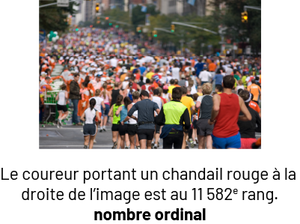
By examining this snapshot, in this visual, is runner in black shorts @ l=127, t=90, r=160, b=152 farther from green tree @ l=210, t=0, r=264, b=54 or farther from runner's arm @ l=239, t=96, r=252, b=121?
green tree @ l=210, t=0, r=264, b=54

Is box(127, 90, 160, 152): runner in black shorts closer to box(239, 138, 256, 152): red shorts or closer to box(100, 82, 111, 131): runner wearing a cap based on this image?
box(239, 138, 256, 152): red shorts

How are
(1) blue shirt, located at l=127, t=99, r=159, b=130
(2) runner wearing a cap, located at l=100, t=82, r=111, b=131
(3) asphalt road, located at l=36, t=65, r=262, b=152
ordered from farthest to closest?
(2) runner wearing a cap, located at l=100, t=82, r=111, b=131
(3) asphalt road, located at l=36, t=65, r=262, b=152
(1) blue shirt, located at l=127, t=99, r=159, b=130

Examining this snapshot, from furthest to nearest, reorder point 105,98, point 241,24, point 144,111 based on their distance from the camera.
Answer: point 241,24, point 105,98, point 144,111

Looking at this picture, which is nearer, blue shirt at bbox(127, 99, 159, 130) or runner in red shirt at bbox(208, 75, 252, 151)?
runner in red shirt at bbox(208, 75, 252, 151)

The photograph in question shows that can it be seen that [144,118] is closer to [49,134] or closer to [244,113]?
[244,113]

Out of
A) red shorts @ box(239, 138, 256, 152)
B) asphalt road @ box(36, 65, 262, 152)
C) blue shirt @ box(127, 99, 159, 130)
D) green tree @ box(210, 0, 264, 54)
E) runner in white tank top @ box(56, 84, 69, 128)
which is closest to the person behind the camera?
red shorts @ box(239, 138, 256, 152)

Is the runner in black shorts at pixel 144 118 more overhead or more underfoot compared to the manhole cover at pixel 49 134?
more overhead

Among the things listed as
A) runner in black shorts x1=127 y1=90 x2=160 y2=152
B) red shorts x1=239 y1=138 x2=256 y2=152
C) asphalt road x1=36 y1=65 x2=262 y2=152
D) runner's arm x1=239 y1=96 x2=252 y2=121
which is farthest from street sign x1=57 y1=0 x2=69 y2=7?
runner's arm x1=239 y1=96 x2=252 y2=121

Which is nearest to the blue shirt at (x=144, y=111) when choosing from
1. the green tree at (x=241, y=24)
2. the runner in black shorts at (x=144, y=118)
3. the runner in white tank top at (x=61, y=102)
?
the runner in black shorts at (x=144, y=118)

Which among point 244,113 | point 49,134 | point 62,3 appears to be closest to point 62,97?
point 49,134

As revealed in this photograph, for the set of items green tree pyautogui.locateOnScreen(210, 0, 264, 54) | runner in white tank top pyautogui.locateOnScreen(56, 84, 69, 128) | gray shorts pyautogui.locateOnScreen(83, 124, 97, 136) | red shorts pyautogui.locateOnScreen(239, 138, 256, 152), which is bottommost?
red shorts pyautogui.locateOnScreen(239, 138, 256, 152)

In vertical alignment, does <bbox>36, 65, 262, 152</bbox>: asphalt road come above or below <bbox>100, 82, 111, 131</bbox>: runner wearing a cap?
below

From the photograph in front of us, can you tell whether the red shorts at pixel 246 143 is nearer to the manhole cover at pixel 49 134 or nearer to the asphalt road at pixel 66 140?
the asphalt road at pixel 66 140

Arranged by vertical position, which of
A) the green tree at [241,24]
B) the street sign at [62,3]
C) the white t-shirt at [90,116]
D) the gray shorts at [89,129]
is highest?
the green tree at [241,24]
